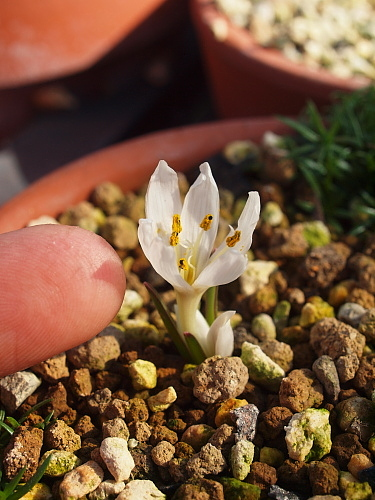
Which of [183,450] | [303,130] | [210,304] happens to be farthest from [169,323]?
[303,130]

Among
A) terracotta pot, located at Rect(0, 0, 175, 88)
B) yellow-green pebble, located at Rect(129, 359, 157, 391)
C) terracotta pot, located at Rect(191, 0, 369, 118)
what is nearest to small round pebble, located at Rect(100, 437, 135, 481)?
yellow-green pebble, located at Rect(129, 359, 157, 391)

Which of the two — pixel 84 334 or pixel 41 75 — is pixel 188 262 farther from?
pixel 41 75

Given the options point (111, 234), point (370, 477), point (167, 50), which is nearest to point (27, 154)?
point (167, 50)

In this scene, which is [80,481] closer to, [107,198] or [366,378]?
[366,378]

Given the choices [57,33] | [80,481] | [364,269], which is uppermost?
[57,33]

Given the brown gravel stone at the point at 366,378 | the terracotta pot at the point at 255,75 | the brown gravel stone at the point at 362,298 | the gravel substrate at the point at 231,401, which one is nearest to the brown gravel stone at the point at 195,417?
the gravel substrate at the point at 231,401

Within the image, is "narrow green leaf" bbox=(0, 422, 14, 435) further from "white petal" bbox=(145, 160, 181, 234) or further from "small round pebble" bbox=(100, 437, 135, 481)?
"white petal" bbox=(145, 160, 181, 234)

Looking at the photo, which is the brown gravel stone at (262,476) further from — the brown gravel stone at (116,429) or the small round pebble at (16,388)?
the small round pebble at (16,388)
